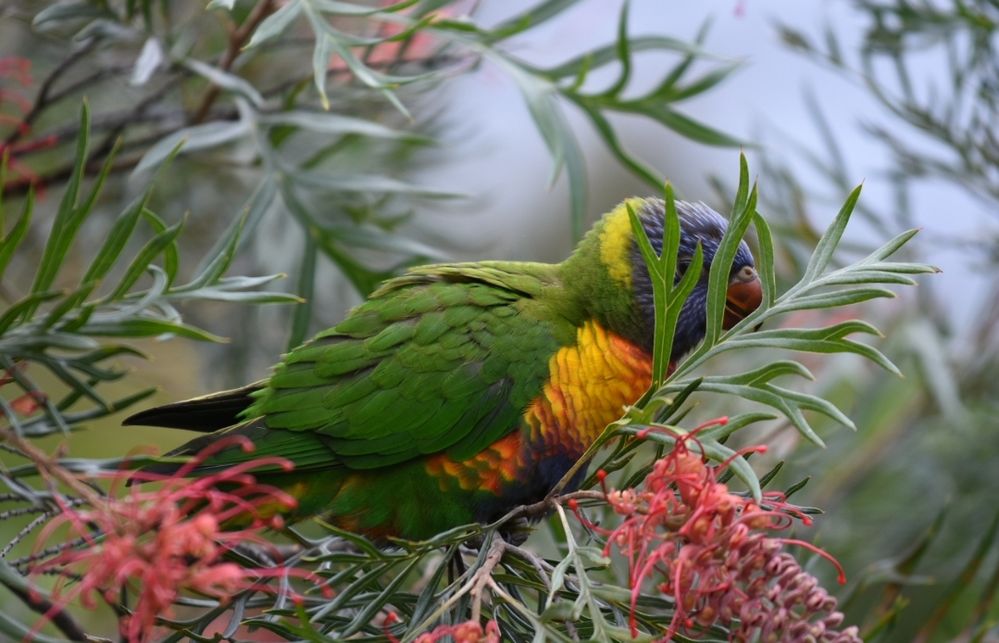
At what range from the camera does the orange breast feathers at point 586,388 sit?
1352 millimetres

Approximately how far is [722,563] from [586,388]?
56 cm

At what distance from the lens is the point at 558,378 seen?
1370 mm

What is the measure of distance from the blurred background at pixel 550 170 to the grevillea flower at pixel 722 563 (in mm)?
537

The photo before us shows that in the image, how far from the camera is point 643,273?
1.46 m

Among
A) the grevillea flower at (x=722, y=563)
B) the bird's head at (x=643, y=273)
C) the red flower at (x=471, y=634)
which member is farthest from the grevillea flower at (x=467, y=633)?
the bird's head at (x=643, y=273)

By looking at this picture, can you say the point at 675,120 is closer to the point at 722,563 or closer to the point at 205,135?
the point at 205,135

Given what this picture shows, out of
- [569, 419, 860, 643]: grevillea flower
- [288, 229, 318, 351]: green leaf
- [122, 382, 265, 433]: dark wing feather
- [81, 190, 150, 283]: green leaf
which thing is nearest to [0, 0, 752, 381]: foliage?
[288, 229, 318, 351]: green leaf

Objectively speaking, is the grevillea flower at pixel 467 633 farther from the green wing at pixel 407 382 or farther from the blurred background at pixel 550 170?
the blurred background at pixel 550 170

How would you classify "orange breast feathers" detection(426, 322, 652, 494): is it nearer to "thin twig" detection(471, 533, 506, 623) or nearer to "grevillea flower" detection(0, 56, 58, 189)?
"thin twig" detection(471, 533, 506, 623)

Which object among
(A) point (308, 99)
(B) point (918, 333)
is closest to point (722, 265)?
(A) point (308, 99)

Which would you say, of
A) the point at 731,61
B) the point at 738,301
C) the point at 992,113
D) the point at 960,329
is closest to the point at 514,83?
the point at 731,61

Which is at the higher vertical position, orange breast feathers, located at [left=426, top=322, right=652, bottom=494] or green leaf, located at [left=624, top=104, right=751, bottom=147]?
green leaf, located at [left=624, top=104, right=751, bottom=147]

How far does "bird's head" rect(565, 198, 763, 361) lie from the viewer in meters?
1.44

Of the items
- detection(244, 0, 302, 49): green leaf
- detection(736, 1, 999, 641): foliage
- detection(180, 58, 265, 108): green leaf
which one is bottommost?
detection(736, 1, 999, 641): foliage
